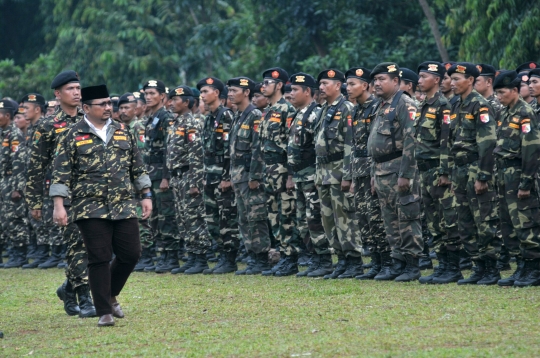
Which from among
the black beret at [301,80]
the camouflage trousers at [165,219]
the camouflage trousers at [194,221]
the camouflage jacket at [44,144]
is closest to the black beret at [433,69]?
the black beret at [301,80]

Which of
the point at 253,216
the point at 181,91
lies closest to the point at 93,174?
the point at 253,216

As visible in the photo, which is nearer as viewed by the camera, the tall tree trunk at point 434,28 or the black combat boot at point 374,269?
the black combat boot at point 374,269

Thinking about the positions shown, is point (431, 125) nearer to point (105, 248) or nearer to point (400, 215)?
point (400, 215)

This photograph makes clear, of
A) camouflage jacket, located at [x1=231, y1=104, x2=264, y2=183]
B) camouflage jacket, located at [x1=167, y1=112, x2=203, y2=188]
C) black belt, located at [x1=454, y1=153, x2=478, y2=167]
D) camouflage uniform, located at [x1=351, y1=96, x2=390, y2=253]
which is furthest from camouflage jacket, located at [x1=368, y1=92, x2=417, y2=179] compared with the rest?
camouflage jacket, located at [x1=167, y1=112, x2=203, y2=188]

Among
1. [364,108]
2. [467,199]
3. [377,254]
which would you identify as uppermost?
[364,108]

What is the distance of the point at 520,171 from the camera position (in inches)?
415

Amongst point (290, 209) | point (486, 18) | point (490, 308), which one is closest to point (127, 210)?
point (490, 308)

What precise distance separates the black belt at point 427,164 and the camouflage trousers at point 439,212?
0.04 meters

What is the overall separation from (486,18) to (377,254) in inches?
344

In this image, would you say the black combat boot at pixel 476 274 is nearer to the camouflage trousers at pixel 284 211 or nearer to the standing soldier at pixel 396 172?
the standing soldier at pixel 396 172

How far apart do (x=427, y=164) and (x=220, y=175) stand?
11.6ft

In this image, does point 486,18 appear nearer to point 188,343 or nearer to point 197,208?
point 197,208

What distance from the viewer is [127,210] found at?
914 cm

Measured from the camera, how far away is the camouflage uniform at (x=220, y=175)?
13852 mm
